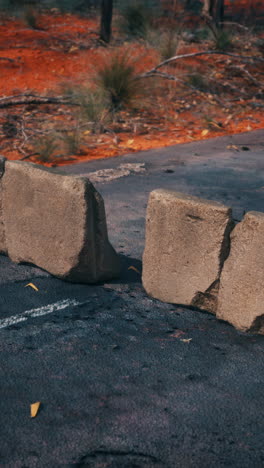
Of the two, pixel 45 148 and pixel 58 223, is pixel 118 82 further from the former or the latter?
pixel 58 223

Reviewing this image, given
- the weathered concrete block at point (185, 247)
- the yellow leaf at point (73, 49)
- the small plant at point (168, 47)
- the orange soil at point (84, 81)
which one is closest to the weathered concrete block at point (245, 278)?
the weathered concrete block at point (185, 247)

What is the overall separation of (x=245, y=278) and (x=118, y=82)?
6.88m

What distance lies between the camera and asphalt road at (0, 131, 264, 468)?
8.09ft

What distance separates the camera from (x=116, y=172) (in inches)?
271

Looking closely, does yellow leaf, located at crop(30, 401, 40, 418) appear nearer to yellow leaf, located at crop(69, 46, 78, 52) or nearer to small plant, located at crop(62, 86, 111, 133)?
small plant, located at crop(62, 86, 111, 133)

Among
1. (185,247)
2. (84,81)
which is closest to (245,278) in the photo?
(185,247)

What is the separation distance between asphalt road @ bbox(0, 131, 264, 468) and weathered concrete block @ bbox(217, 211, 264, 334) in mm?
105

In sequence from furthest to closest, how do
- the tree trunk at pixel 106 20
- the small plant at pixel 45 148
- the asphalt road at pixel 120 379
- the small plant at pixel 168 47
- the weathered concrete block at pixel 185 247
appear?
the tree trunk at pixel 106 20 < the small plant at pixel 168 47 < the small plant at pixel 45 148 < the weathered concrete block at pixel 185 247 < the asphalt road at pixel 120 379

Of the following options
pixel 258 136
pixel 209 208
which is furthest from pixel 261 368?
pixel 258 136

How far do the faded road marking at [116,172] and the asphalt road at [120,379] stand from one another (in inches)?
86.4

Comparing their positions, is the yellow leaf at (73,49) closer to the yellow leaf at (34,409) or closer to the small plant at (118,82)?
the small plant at (118,82)

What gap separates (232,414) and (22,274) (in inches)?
77.2

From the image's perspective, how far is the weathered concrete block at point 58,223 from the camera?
375 cm

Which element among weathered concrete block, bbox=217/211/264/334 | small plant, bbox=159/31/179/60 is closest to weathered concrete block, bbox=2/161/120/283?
weathered concrete block, bbox=217/211/264/334
